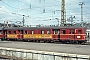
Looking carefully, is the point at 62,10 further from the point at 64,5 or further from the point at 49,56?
the point at 49,56

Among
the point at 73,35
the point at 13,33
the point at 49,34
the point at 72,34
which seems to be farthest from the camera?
the point at 13,33

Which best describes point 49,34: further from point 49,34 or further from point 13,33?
point 13,33

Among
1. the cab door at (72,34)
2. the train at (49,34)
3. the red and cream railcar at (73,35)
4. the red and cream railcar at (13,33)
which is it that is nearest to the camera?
the red and cream railcar at (73,35)

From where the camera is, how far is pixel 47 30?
37.6 m

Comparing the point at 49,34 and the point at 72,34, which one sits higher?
the point at 72,34

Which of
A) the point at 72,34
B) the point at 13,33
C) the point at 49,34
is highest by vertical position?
the point at 72,34

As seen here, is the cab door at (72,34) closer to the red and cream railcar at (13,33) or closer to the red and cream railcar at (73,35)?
the red and cream railcar at (73,35)

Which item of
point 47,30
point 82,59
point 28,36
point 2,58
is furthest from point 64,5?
point 82,59

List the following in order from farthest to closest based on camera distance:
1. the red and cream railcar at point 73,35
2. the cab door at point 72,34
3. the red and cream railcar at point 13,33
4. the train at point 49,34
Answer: the red and cream railcar at point 13,33 < the cab door at point 72,34 < the train at point 49,34 < the red and cream railcar at point 73,35

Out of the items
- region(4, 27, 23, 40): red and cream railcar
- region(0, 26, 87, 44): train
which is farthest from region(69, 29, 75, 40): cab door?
region(4, 27, 23, 40): red and cream railcar

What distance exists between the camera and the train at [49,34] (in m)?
33.5

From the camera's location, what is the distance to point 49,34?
37.1m

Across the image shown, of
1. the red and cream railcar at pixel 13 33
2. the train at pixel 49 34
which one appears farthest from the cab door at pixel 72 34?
the red and cream railcar at pixel 13 33

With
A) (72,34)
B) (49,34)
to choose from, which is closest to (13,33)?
(49,34)
